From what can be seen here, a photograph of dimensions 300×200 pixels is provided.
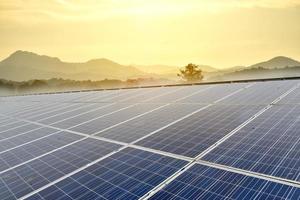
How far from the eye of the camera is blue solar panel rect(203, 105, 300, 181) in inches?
263

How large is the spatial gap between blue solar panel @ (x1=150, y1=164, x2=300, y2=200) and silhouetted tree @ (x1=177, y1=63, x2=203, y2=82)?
10320cm

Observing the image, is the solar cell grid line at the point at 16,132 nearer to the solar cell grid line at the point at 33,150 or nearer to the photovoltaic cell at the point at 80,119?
the photovoltaic cell at the point at 80,119

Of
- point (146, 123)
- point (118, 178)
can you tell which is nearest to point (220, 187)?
point (118, 178)

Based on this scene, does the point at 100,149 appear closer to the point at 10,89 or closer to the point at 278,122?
the point at 278,122

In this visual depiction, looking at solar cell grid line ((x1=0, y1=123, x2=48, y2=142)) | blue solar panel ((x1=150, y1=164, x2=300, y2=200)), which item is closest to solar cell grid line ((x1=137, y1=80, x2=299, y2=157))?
blue solar panel ((x1=150, y1=164, x2=300, y2=200))

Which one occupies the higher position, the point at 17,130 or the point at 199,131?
the point at 199,131

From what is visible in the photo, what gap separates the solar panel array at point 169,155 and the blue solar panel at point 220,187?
0.02 metres

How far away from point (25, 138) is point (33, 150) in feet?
8.68

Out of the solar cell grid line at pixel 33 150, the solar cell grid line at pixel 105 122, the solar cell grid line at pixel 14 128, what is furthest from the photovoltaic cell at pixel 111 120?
the solar cell grid line at pixel 14 128

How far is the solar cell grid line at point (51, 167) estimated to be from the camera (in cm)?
818

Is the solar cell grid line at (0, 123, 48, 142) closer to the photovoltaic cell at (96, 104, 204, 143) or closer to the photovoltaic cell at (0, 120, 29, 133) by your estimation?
the photovoltaic cell at (0, 120, 29, 133)

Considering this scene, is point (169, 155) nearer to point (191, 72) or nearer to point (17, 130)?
point (17, 130)

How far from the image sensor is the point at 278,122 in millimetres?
9820

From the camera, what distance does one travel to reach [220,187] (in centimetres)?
619
